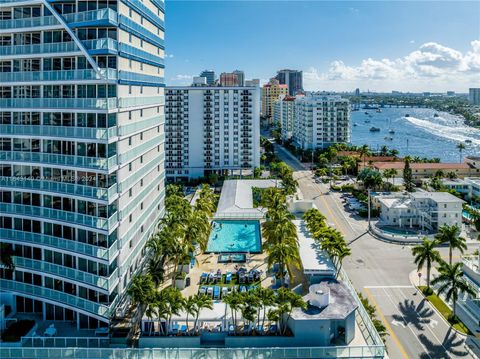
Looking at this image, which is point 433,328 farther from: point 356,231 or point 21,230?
point 21,230

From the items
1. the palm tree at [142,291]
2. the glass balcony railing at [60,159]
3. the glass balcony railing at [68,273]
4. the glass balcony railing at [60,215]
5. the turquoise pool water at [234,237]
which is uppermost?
the glass balcony railing at [60,159]

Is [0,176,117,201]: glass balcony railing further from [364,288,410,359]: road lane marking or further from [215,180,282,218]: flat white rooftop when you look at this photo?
[215,180,282,218]: flat white rooftop

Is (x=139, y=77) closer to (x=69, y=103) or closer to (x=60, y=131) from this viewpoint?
(x=69, y=103)

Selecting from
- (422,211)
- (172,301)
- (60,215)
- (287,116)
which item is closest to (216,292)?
(172,301)

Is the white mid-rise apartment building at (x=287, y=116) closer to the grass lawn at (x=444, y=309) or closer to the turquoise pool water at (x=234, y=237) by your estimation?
the turquoise pool water at (x=234, y=237)

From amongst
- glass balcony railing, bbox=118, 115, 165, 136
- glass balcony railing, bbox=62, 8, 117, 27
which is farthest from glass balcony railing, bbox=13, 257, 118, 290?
glass balcony railing, bbox=62, 8, 117, 27

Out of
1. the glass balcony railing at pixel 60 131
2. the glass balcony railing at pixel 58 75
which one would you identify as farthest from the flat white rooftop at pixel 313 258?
the glass balcony railing at pixel 58 75
